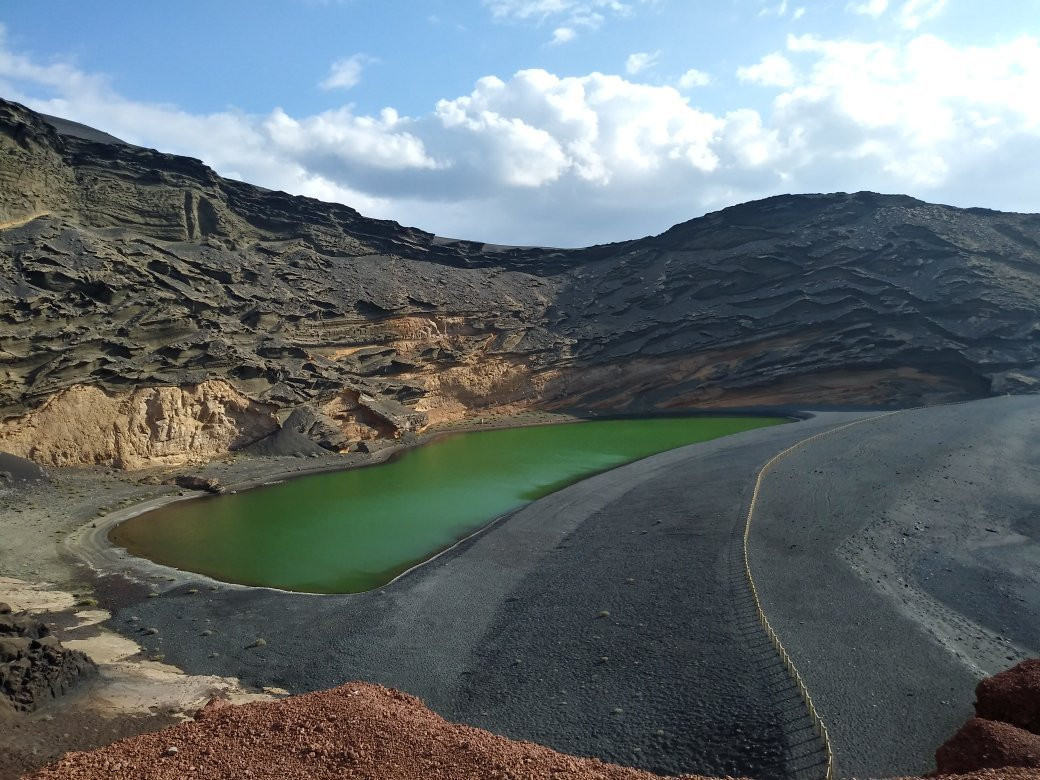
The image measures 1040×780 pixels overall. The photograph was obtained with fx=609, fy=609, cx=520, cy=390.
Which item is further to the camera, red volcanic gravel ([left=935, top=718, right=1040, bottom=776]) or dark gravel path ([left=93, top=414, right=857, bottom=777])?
dark gravel path ([left=93, top=414, right=857, bottom=777])

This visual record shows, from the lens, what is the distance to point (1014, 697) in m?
7.57

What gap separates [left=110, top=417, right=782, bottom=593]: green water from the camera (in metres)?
17.8

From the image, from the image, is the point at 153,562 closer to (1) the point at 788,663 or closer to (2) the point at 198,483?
(2) the point at 198,483

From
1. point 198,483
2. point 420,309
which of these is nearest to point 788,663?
point 198,483

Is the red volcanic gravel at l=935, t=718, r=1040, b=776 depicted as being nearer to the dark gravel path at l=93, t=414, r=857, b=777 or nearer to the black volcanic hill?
the dark gravel path at l=93, t=414, r=857, b=777

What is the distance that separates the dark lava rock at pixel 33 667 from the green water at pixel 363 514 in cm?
603

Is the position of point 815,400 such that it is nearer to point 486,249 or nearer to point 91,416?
point 486,249

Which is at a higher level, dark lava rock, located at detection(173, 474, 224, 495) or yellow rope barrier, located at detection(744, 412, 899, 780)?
yellow rope barrier, located at detection(744, 412, 899, 780)

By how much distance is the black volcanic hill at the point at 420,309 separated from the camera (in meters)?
28.1

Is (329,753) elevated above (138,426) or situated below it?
below

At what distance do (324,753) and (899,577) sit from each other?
12.3m

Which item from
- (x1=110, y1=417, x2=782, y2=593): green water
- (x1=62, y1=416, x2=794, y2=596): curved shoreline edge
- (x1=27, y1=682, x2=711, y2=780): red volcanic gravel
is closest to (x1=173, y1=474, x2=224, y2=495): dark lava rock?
(x1=62, y1=416, x2=794, y2=596): curved shoreline edge

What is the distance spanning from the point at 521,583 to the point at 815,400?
3736 centimetres

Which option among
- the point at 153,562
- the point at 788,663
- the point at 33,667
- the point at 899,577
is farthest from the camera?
the point at 153,562
